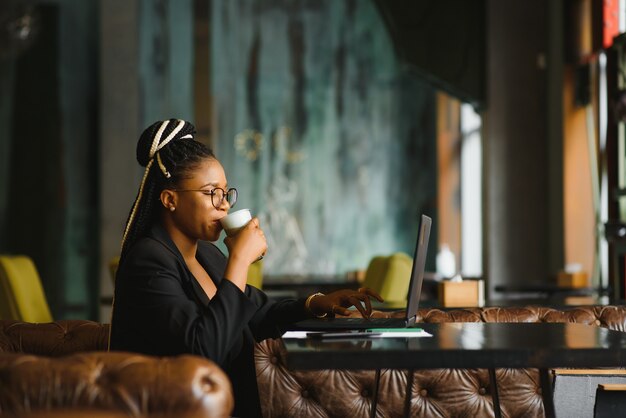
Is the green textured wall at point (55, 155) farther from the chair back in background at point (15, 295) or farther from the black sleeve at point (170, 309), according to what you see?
the black sleeve at point (170, 309)

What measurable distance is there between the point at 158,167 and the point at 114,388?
868mm

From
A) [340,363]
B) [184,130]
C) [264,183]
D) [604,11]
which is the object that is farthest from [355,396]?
[264,183]

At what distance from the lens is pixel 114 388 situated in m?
1.36

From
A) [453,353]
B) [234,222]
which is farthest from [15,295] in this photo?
[453,353]

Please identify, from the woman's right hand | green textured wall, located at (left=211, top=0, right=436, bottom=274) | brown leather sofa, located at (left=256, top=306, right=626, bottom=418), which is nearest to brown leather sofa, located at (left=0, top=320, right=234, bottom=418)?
the woman's right hand

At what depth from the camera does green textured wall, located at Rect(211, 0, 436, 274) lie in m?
11.3

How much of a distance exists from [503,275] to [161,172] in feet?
20.3

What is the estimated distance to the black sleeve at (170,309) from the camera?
1.88 metres

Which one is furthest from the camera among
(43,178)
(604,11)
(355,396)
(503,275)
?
(43,178)

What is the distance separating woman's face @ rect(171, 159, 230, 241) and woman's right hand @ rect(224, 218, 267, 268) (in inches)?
3.8

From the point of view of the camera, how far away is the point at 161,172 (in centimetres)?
215

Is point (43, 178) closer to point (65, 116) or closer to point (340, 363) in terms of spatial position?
point (65, 116)

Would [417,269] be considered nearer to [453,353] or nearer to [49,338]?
[453,353]

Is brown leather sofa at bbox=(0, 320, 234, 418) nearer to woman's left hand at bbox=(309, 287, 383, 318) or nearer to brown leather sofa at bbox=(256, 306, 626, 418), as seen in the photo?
woman's left hand at bbox=(309, 287, 383, 318)
